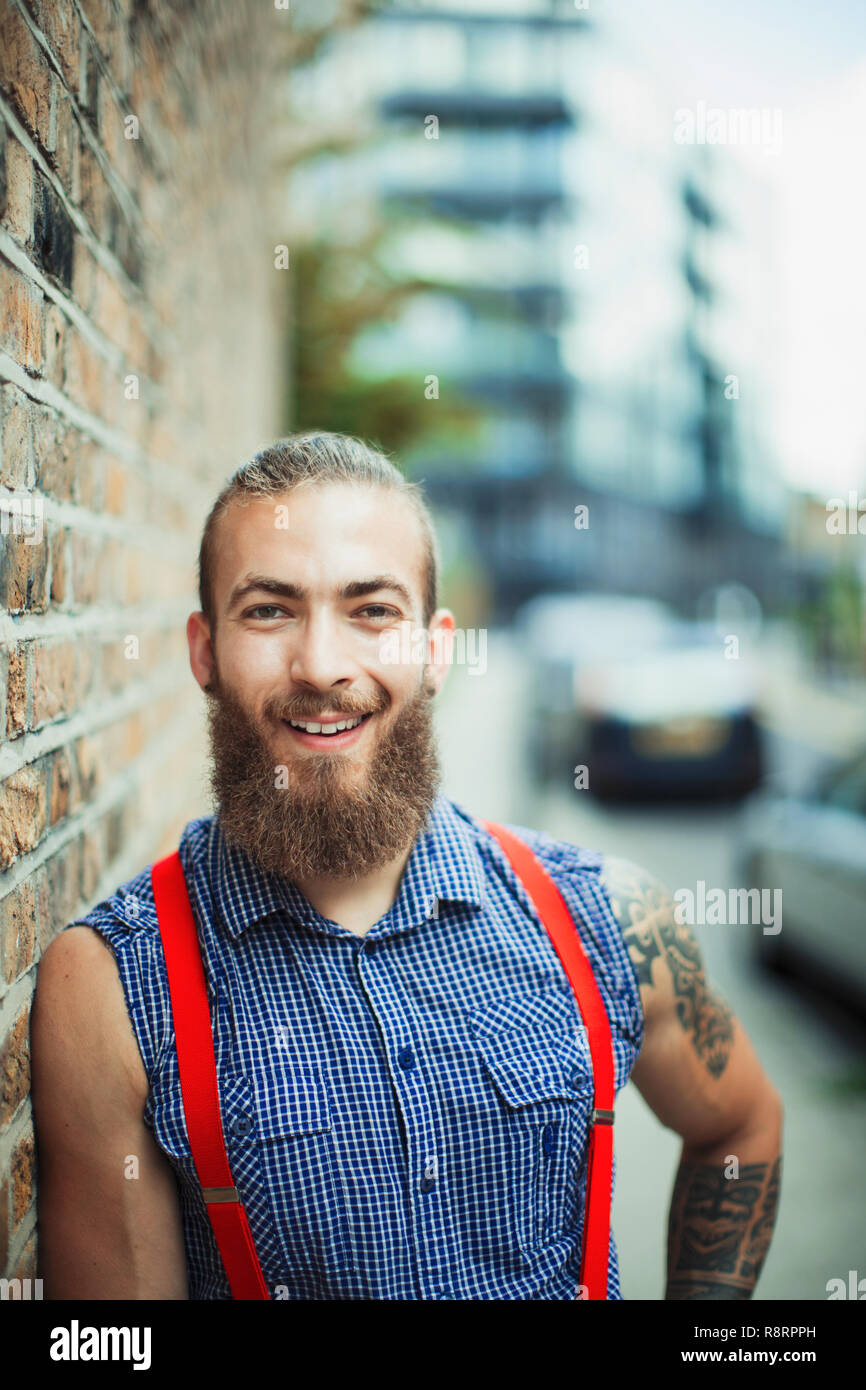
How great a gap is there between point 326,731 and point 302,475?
1.31 feet

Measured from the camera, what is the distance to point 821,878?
214 inches

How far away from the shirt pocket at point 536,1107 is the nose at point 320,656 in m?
0.55

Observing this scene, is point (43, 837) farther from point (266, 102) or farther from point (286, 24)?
point (286, 24)

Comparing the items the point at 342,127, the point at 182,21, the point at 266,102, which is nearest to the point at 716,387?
the point at 342,127

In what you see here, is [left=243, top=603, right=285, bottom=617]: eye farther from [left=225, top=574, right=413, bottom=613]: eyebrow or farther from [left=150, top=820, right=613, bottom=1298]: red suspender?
[left=150, top=820, right=613, bottom=1298]: red suspender

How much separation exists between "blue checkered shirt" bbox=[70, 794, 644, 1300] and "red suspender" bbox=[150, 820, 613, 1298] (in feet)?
0.07

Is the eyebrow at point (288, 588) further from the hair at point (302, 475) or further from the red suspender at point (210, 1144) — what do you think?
the red suspender at point (210, 1144)

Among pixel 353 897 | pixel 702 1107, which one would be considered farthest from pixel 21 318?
pixel 702 1107

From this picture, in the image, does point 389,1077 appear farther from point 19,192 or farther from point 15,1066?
point 19,192

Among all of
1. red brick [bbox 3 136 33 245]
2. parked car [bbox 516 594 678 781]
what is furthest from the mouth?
parked car [bbox 516 594 678 781]

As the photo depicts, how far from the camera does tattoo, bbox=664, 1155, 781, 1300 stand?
205 centimetres

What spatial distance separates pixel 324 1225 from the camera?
1569mm

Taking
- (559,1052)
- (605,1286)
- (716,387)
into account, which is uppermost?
(716,387)
